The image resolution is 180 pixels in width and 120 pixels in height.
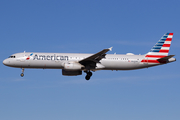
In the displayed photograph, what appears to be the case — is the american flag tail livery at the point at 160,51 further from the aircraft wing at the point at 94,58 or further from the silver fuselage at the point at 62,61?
the aircraft wing at the point at 94,58

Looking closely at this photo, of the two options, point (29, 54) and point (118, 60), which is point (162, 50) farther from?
point (29, 54)

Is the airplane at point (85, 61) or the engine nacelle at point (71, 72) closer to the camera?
the airplane at point (85, 61)

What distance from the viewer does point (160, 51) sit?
181ft

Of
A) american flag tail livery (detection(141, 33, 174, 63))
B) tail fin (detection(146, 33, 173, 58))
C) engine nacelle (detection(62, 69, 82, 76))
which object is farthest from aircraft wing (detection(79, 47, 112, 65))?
tail fin (detection(146, 33, 173, 58))

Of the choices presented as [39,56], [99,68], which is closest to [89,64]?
[99,68]

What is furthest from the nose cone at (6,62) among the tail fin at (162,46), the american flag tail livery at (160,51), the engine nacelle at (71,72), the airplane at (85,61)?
the tail fin at (162,46)

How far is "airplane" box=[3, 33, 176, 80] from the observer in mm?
49750

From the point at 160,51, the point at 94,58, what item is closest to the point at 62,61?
the point at 94,58

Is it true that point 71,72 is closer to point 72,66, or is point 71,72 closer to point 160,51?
point 72,66

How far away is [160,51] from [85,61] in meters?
14.5

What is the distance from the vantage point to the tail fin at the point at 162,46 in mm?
54750

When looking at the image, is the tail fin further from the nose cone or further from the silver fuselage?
the nose cone

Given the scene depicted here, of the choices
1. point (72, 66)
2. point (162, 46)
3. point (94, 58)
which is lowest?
point (72, 66)

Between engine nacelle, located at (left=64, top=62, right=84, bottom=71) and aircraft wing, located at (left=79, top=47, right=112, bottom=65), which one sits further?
engine nacelle, located at (left=64, top=62, right=84, bottom=71)
